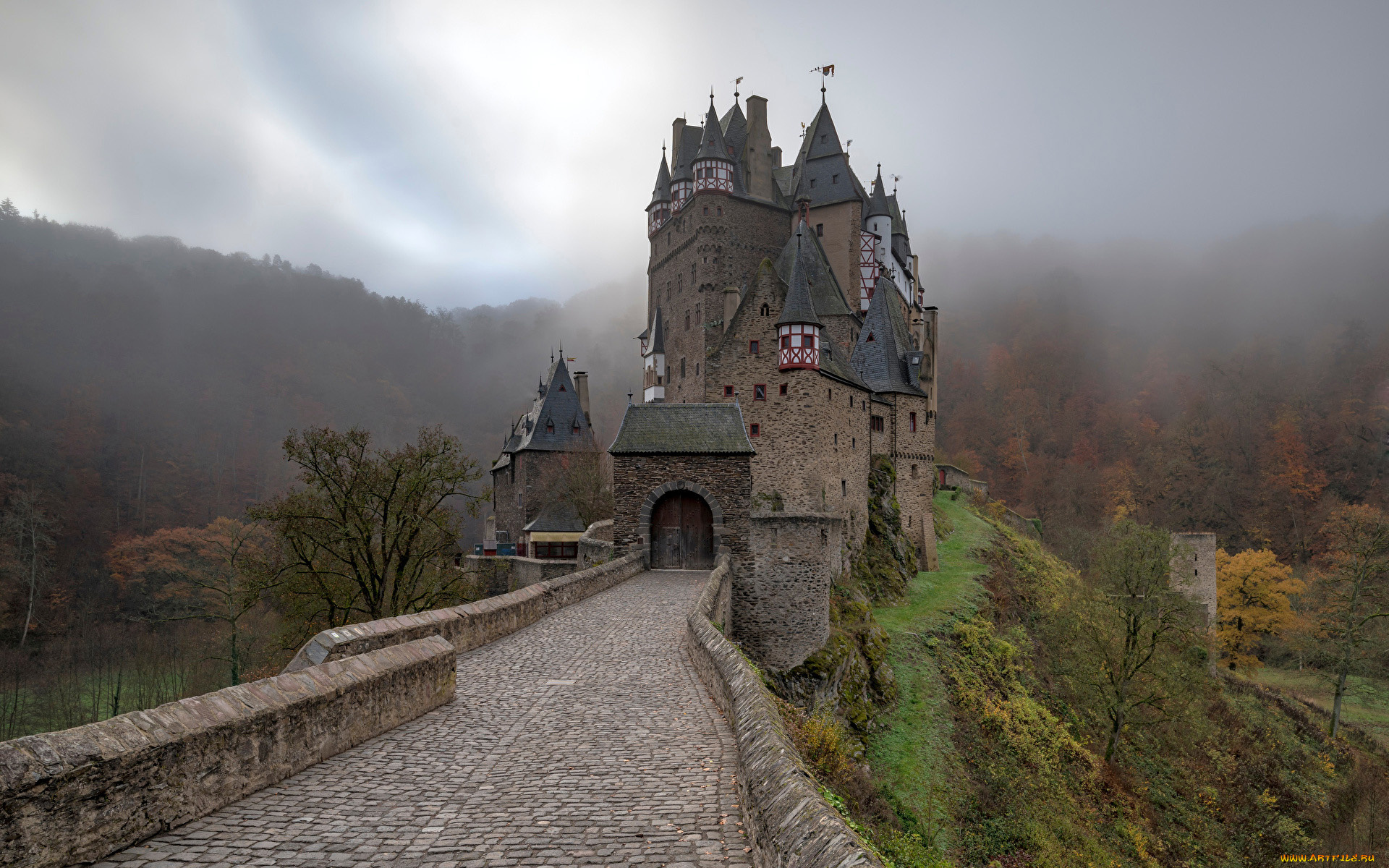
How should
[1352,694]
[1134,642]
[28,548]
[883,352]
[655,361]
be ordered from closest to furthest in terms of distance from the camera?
[1134,642] → [1352,694] → [883,352] → [28,548] → [655,361]

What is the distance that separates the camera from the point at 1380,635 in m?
29.4

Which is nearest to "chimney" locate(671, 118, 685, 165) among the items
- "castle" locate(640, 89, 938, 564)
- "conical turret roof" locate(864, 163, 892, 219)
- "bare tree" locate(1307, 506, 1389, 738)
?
"castle" locate(640, 89, 938, 564)

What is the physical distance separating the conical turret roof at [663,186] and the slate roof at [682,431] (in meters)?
30.3

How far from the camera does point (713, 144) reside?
136 feet

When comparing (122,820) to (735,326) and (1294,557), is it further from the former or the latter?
(1294,557)

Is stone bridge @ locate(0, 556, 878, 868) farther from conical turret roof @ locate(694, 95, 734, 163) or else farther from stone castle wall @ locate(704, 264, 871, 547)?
conical turret roof @ locate(694, 95, 734, 163)

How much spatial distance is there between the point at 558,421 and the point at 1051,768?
109 ft

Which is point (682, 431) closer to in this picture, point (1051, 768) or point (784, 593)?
point (784, 593)

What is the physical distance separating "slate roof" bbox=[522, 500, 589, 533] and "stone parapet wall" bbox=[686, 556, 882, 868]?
30.5 meters

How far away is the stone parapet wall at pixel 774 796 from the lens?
3537 millimetres

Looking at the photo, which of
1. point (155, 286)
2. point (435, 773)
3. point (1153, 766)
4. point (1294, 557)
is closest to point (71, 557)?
point (435, 773)

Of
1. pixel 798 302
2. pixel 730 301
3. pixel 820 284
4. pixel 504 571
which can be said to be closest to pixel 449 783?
pixel 798 302

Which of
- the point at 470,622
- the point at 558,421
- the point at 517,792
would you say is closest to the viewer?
the point at 517,792

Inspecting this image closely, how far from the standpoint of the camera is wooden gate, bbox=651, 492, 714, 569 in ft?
65.7
